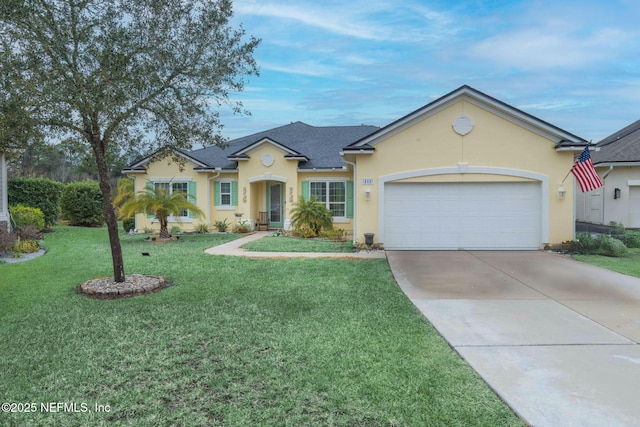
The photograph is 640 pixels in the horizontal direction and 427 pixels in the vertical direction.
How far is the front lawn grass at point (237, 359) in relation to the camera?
3377 millimetres

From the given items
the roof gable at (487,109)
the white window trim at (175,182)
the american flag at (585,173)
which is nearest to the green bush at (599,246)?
the american flag at (585,173)

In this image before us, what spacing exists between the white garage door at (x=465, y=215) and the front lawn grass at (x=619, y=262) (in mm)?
1644

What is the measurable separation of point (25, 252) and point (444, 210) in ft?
42.9

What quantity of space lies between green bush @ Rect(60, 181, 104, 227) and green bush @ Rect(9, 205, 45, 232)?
6.11m

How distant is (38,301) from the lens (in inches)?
272

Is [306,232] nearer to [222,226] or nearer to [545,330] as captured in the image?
[222,226]

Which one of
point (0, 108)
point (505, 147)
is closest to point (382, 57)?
point (505, 147)

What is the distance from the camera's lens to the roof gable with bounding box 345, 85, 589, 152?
1225cm

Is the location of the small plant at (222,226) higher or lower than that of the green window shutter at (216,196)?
lower

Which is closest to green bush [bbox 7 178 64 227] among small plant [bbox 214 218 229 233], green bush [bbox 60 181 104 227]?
green bush [bbox 60 181 104 227]

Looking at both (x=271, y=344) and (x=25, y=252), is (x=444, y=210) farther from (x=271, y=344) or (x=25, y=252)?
(x=25, y=252)

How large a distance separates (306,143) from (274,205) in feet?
12.7

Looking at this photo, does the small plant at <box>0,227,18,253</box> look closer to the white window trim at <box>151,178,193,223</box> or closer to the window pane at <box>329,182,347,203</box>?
the white window trim at <box>151,178,193,223</box>

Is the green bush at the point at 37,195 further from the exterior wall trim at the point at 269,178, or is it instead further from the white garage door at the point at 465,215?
the white garage door at the point at 465,215
